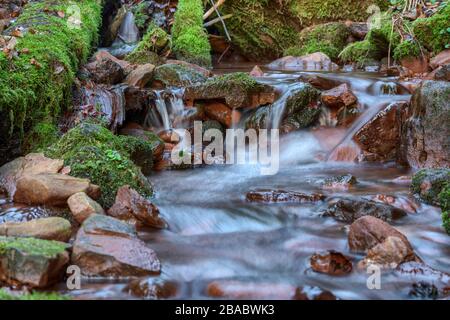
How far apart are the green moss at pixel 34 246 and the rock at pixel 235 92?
433 cm

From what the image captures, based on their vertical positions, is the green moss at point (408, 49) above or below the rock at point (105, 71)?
above

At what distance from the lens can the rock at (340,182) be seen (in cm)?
508

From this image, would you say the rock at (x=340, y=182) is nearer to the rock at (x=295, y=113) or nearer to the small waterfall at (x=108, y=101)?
the rock at (x=295, y=113)

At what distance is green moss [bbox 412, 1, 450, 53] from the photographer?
8414 millimetres

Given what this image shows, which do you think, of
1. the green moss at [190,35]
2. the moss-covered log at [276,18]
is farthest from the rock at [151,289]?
the moss-covered log at [276,18]

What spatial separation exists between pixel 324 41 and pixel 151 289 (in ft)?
31.0

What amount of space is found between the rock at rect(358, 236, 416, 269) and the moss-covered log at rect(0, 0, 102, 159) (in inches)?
141

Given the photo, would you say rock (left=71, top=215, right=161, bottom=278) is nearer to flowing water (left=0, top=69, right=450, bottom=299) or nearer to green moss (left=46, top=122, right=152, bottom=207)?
flowing water (left=0, top=69, right=450, bottom=299)

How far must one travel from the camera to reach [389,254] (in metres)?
3.30

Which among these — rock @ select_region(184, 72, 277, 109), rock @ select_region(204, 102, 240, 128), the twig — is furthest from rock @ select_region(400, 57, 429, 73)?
the twig

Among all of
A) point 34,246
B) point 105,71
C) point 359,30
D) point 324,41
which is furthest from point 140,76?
point 359,30

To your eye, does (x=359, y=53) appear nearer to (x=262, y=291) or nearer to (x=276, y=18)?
(x=276, y=18)

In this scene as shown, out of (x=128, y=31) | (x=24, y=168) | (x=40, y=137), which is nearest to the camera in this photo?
(x=24, y=168)
